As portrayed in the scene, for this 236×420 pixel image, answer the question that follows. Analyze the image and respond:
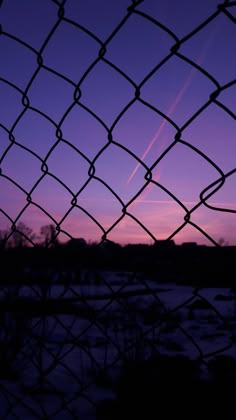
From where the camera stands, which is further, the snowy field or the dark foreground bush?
the snowy field

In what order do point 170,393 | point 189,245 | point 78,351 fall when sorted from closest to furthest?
point 189,245 < point 170,393 < point 78,351

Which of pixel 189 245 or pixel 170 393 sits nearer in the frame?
pixel 189 245

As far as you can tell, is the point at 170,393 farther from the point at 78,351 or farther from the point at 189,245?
the point at 78,351

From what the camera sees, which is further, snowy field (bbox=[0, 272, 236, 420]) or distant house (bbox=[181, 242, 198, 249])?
snowy field (bbox=[0, 272, 236, 420])

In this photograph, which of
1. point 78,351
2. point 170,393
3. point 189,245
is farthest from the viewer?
point 78,351

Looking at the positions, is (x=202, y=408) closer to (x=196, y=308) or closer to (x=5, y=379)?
(x=5, y=379)

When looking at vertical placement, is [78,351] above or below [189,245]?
below

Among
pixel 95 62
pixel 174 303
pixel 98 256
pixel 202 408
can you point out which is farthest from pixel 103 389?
pixel 174 303

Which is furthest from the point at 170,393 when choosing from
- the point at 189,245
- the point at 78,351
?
the point at 78,351

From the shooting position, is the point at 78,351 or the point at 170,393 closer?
the point at 170,393

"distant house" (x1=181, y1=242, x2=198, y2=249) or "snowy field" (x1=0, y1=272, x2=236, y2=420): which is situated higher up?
"distant house" (x1=181, y1=242, x2=198, y2=249)

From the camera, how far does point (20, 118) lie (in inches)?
56.8

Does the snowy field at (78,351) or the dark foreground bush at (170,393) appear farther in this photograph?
the snowy field at (78,351)

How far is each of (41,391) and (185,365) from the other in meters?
1.15
